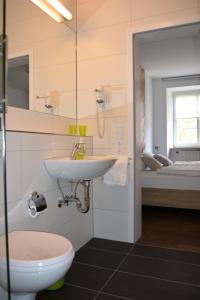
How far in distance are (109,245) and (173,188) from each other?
1450 mm

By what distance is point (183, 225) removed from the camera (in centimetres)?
301

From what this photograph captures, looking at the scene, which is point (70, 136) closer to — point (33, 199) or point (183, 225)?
point (33, 199)

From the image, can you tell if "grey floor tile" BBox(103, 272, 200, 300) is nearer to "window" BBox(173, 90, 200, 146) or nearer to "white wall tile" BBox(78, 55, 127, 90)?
"white wall tile" BBox(78, 55, 127, 90)

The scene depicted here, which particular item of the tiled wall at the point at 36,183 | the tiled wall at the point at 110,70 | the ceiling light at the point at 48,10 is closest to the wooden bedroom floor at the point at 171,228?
the tiled wall at the point at 110,70

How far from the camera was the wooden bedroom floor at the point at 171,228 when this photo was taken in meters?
2.49

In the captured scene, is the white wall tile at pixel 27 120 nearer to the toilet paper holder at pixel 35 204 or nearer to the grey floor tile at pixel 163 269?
the toilet paper holder at pixel 35 204

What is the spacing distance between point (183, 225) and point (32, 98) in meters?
2.24

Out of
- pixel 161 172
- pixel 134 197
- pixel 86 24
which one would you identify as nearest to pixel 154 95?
pixel 161 172

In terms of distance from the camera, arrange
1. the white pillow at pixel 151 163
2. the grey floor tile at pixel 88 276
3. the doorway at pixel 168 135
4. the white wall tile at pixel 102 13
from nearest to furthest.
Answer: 1. the grey floor tile at pixel 88 276
2. the white wall tile at pixel 102 13
3. the doorway at pixel 168 135
4. the white pillow at pixel 151 163

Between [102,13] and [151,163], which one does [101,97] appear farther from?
[151,163]

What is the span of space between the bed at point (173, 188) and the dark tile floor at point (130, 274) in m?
1.20

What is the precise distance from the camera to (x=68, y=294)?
1.65 meters

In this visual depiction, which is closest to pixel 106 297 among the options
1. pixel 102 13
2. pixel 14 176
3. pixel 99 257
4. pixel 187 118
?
pixel 99 257

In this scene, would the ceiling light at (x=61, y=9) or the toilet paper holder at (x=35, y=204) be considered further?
the ceiling light at (x=61, y=9)
